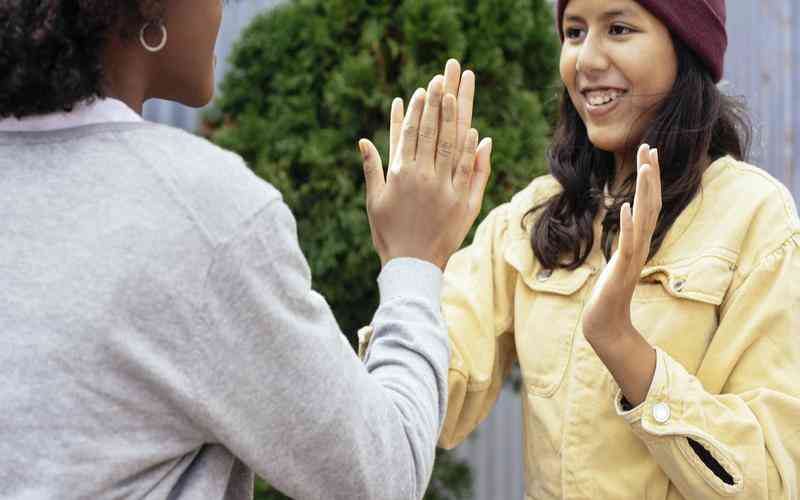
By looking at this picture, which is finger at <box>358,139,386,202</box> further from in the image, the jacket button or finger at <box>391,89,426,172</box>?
the jacket button

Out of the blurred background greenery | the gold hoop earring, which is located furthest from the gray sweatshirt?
the blurred background greenery

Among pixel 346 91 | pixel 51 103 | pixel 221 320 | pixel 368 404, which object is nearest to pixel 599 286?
pixel 368 404

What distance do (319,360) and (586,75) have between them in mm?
1084

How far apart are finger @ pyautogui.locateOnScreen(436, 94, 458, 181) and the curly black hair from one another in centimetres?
50

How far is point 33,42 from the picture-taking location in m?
1.17

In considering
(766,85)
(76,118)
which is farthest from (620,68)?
(766,85)

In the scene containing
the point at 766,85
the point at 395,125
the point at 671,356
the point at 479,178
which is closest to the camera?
the point at 479,178

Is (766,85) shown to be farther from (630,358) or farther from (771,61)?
(630,358)

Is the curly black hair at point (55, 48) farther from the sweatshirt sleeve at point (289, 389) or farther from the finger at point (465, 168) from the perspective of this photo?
the finger at point (465, 168)

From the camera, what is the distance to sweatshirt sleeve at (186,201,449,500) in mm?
1186

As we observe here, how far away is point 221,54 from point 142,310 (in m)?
3.54

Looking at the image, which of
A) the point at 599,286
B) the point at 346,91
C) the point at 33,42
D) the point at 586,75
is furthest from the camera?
the point at 346,91

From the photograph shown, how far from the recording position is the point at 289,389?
Answer: 1214 mm

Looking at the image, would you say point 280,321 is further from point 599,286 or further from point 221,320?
point 599,286
